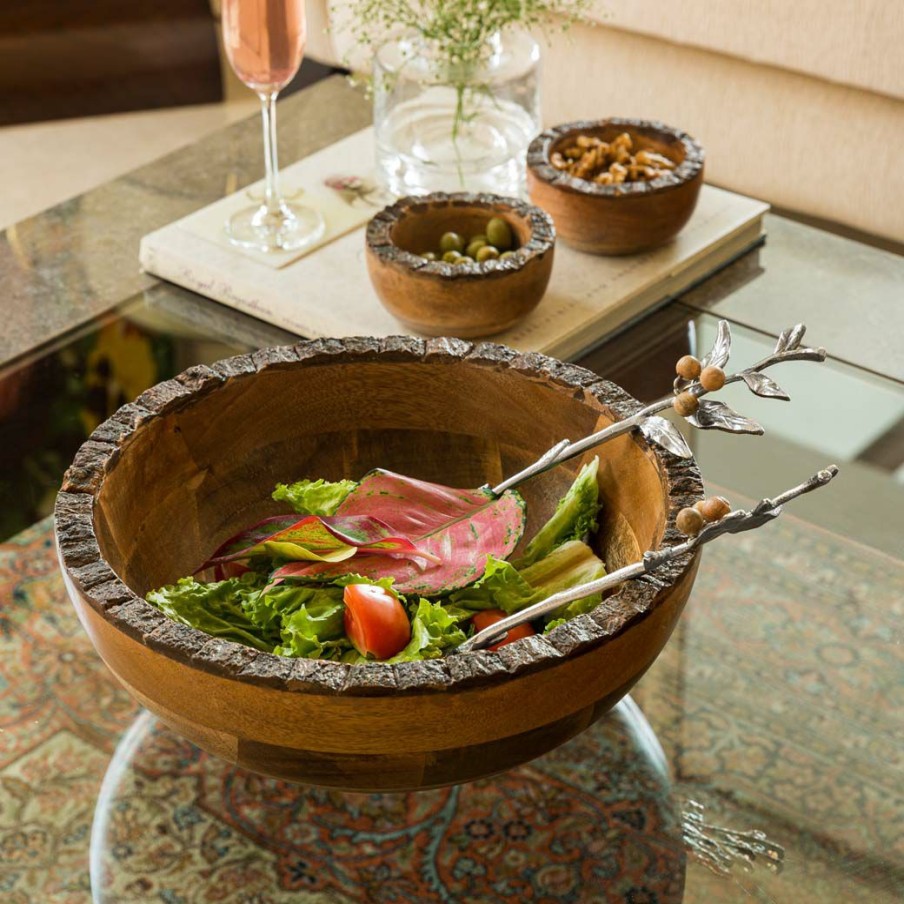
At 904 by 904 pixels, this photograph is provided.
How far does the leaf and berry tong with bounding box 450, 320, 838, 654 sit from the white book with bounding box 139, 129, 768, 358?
42 centimetres

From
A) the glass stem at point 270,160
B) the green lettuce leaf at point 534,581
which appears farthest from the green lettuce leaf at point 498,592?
the glass stem at point 270,160

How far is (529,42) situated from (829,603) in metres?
0.84

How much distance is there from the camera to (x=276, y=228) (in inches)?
57.6

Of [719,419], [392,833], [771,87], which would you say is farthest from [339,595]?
[771,87]

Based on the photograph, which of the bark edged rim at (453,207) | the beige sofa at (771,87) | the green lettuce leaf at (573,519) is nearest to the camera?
the green lettuce leaf at (573,519)

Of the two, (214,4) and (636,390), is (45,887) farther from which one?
(214,4)

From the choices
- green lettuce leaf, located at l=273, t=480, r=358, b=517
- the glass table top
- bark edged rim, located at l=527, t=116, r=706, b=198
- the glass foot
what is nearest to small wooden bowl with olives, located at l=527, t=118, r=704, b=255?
bark edged rim, located at l=527, t=116, r=706, b=198

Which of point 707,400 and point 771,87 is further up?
point 707,400

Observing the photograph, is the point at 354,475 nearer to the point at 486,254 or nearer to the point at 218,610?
the point at 218,610

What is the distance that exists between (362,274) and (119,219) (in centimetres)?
32

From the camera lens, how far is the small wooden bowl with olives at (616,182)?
54.2 inches

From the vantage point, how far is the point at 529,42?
1.56 m

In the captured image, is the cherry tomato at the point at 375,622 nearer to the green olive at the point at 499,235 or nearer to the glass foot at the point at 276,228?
the green olive at the point at 499,235

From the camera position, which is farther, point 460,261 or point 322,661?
point 460,261
